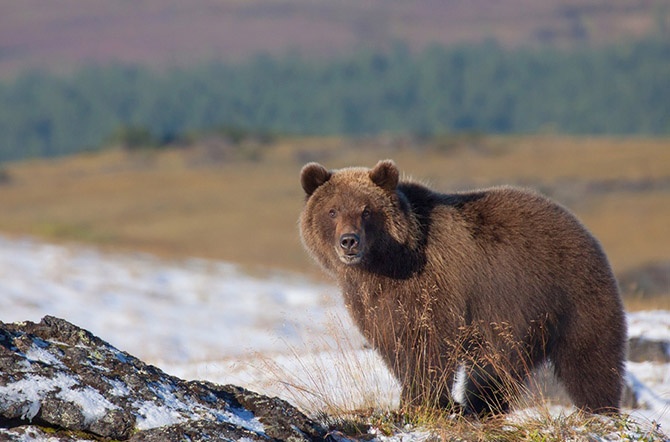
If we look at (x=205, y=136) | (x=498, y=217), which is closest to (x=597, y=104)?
(x=205, y=136)

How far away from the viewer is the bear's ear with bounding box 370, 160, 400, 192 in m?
6.80

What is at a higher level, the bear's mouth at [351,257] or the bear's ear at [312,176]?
the bear's ear at [312,176]

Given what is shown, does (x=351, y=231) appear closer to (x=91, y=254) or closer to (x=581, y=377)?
(x=581, y=377)

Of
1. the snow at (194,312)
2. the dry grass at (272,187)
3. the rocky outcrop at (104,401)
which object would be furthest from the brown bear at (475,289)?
the dry grass at (272,187)

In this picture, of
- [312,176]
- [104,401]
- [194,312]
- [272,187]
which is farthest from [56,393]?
[272,187]

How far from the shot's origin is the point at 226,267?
2411 cm

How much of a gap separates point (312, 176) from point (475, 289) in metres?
1.58

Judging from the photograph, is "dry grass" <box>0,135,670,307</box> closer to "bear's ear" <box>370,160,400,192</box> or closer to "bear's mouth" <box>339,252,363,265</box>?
"bear's ear" <box>370,160,400,192</box>

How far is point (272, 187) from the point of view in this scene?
206 feet

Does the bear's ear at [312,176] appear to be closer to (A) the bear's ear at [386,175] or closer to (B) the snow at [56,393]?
(A) the bear's ear at [386,175]

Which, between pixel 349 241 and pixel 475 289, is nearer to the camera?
pixel 349 241

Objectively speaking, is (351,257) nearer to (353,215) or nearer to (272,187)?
(353,215)

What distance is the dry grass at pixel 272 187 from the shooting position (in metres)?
45.2

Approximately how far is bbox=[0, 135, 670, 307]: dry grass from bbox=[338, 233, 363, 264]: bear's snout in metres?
29.6
